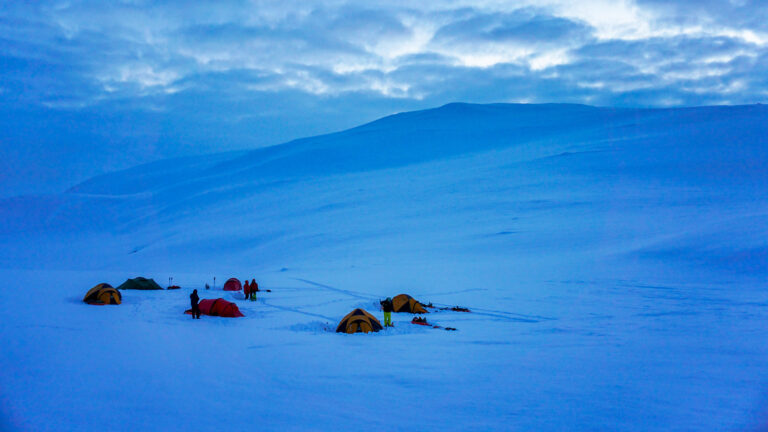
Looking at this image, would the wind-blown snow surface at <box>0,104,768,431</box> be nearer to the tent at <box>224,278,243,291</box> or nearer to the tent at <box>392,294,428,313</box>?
the tent at <box>392,294,428,313</box>

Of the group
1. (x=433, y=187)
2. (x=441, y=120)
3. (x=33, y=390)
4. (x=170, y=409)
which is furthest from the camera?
(x=441, y=120)

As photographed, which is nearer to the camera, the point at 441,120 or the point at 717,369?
the point at 717,369

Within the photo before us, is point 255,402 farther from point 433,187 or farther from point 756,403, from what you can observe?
point 433,187

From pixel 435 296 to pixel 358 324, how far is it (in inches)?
271

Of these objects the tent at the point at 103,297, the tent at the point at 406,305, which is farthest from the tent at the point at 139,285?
the tent at the point at 406,305

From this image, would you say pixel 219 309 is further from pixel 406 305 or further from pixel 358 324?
pixel 406 305

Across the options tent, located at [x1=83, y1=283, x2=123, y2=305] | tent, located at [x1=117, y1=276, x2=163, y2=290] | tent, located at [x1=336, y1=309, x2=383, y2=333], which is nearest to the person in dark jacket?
tent, located at [x1=83, y1=283, x2=123, y2=305]

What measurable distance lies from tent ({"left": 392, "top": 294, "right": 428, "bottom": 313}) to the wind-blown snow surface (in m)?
0.54

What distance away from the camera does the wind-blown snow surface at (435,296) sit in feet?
28.1

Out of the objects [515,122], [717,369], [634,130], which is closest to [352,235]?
[717,369]

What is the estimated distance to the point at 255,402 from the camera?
860 centimetres

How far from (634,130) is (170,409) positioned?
65990 mm

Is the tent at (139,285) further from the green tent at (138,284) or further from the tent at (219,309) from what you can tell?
the tent at (219,309)

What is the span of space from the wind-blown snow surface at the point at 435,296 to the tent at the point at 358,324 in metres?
0.53
